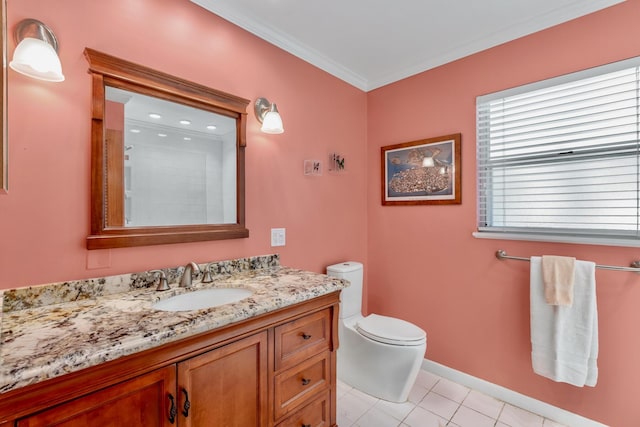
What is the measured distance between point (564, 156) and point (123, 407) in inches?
94.5

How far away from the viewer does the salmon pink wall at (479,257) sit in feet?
5.19

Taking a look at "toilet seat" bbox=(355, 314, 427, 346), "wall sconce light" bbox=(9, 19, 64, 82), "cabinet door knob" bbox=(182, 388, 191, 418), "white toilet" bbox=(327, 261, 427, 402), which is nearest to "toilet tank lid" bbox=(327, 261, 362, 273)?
"white toilet" bbox=(327, 261, 427, 402)

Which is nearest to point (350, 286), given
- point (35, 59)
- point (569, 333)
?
point (569, 333)

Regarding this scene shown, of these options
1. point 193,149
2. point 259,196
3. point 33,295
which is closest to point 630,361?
point 259,196

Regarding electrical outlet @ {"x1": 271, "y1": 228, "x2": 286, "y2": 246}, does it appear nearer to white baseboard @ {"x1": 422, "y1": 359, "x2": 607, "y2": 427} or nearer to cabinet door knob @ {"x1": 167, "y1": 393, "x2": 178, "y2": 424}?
cabinet door knob @ {"x1": 167, "y1": 393, "x2": 178, "y2": 424}

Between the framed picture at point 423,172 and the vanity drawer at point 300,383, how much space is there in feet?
4.70

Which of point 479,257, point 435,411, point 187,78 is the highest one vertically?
point 187,78

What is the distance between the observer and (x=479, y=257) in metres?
2.05

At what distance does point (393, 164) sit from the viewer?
2.50 meters

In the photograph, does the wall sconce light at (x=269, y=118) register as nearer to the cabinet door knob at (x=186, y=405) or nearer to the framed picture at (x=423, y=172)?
the framed picture at (x=423, y=172)

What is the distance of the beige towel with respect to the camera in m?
1.62

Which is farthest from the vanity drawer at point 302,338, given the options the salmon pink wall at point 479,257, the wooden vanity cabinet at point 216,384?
the salmon pink wall at point 479,257

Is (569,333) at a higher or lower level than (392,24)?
lower

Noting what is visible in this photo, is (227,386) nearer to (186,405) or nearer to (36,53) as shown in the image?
(186,405)
